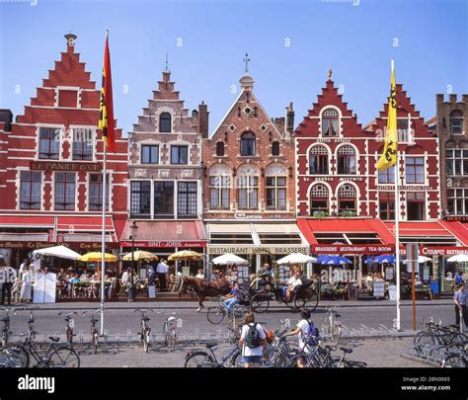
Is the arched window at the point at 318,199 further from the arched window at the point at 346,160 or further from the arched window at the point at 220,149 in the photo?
the arched window at the point at 220,149

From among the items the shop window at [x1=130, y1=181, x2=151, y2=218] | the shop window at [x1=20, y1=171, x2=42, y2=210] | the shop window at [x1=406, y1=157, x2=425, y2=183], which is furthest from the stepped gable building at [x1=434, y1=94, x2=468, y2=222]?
the shop window at [x1=20, y1=171, x2=42, y2=210]

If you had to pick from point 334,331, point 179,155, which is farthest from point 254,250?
point 334,331

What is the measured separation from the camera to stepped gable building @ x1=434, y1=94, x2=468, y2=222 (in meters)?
32.3

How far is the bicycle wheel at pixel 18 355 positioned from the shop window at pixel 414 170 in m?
26.7

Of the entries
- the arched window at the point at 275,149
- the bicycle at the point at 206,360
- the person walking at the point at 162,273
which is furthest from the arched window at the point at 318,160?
the bicycle at the point at 206,360

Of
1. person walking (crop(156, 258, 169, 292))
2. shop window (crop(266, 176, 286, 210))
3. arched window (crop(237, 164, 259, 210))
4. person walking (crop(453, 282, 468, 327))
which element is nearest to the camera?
person walking (crop(453, 282, 468, 327))

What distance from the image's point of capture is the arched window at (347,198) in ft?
105

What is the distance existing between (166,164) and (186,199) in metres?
2.17

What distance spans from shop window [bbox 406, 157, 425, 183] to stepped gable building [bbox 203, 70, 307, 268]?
255 inches

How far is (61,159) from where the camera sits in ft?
99.3

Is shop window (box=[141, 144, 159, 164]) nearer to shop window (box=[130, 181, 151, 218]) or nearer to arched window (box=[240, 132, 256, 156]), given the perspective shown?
shop window (box=[130, 181, 151, 218])

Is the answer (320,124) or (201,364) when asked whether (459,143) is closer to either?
(320,124)

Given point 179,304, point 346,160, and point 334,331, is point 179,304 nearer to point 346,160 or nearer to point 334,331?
point 334,331
